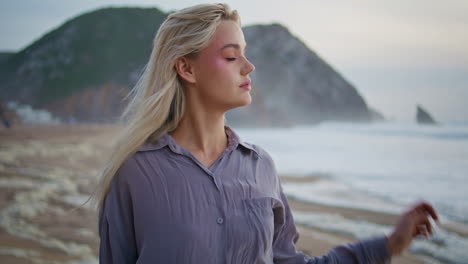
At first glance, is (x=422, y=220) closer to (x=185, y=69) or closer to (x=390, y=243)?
(x=390, y=243)

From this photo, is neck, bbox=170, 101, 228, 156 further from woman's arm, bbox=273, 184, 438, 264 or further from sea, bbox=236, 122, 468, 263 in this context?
sea, bbox=236, 122, 468, 263

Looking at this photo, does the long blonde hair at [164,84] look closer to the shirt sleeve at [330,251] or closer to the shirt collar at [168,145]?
the shirt collar at [168,145]

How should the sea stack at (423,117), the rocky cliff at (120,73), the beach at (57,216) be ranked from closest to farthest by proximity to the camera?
the beach at (57,216) → the sea stack at (423,117) → the rocky cliff at (120,73)

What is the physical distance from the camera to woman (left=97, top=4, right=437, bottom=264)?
3.84 feet

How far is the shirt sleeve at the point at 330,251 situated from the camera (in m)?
1.24

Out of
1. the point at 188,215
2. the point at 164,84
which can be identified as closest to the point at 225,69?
the point at 164,84

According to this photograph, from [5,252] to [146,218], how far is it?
9.36 feet

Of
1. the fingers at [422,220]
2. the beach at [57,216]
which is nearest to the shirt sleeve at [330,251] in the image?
the fingers at [422,220]

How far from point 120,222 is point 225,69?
55cm

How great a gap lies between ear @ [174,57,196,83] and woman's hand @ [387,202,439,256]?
30.1 inches

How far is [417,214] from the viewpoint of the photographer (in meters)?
1.23

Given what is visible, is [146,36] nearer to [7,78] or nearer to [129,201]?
[7,78]

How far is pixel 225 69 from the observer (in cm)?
130

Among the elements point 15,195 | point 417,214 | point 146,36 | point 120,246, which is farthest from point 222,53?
point 146,36
